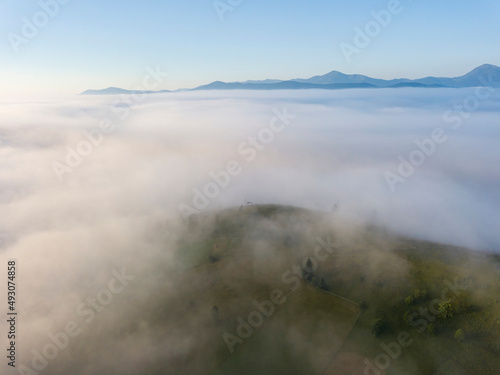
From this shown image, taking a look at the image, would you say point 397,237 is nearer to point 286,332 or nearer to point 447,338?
point 447,338

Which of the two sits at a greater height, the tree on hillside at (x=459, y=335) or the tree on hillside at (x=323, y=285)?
the tree on hillside at (x=459, y=335)

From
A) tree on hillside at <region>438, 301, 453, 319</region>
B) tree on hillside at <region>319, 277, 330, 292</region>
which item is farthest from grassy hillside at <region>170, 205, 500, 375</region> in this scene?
tree on hillside at <region>319, 277, 330, 292</region>

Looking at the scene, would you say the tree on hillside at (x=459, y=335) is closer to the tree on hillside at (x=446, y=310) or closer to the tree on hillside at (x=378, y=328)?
the tree on hillside at (x=446, y=310)

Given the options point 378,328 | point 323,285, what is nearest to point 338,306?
point 323,285

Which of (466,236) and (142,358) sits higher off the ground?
(142,358)

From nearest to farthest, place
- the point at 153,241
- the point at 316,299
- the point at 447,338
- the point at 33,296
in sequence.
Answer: the point at 447,338, the point at 316,299, the point at 33,296, the point at 153,241

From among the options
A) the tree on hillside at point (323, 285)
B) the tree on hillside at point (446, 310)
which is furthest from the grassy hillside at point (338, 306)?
the tree on hillside at point (323, 285)

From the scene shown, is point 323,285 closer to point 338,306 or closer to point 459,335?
point 338,306

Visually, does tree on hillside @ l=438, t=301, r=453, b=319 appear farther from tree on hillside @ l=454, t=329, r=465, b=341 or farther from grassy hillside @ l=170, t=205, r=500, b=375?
tree on hillside @ l=454, t=329, r=465, b=341

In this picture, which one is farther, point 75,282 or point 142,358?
point 75,282

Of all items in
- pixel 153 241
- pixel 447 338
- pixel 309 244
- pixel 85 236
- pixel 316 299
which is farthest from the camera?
pixel 85 236

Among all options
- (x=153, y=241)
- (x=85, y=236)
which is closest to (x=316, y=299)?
(x=153, y=241)
